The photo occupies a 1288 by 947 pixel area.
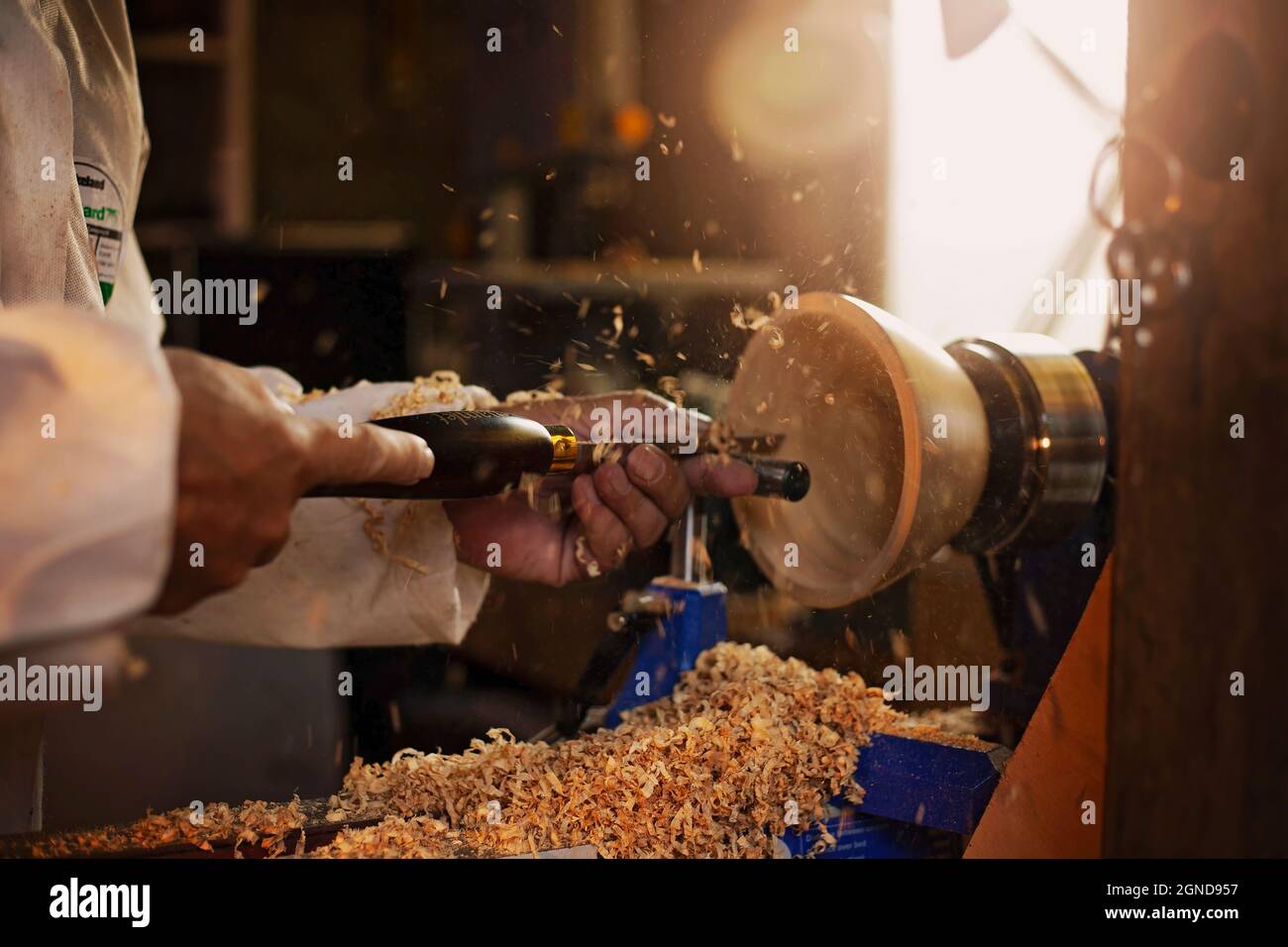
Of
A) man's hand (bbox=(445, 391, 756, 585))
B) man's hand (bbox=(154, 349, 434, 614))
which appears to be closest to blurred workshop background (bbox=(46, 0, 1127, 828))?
man's hand (bbox=(445, 391, 756, 585))

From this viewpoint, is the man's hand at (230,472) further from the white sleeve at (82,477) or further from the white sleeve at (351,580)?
the white sleeve at (351,580)

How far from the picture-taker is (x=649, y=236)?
125 inches

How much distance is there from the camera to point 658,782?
0.90 metres

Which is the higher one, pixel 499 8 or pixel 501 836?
pixel 499 8

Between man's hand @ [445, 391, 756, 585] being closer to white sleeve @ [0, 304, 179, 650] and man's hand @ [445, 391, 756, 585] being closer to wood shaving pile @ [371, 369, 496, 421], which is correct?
wood shaving pile @ [371, 369, 496, 421]

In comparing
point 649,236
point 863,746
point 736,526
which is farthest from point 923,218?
point 649,236

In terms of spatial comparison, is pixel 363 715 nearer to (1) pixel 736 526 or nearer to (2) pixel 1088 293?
(1) pixel 736 526

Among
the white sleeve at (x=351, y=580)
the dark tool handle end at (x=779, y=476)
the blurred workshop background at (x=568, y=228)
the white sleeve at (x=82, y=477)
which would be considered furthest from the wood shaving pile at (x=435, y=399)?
the white sleeve at (x=82, y=477)

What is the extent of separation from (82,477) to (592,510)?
654 millimetres

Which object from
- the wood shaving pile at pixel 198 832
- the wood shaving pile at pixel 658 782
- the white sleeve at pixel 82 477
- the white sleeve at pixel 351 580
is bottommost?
the wood shaving pile at pixel 198 832

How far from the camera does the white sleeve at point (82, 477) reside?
0.52m

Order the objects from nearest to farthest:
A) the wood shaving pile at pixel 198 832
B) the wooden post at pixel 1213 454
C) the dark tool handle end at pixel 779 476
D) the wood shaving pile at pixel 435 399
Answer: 1. the wooden post at pixel 1213 454
2. the wood shaving pile at pixel 198 832
3. the dark tool handle end at pixel 779 476
4. the wood shaving pile at pixel 435 399

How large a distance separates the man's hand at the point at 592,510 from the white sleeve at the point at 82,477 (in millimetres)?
593
